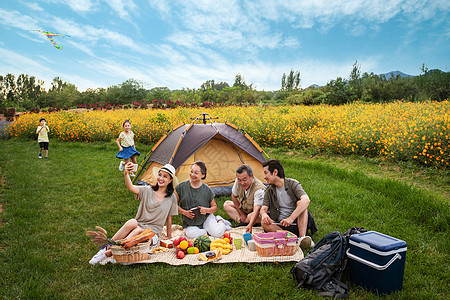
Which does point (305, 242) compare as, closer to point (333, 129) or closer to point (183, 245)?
point (183, 245)

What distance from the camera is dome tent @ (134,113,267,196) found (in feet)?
19.8

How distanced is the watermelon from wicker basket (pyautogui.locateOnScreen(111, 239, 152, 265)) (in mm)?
679

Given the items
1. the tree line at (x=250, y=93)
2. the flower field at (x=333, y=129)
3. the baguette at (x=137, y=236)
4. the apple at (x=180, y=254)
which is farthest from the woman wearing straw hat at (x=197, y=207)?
the tree line at (x=250, y=93)

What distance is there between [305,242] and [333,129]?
6.79m

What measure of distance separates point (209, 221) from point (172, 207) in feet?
2.16

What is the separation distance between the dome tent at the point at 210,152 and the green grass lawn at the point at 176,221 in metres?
0.61

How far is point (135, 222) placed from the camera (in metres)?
3.70

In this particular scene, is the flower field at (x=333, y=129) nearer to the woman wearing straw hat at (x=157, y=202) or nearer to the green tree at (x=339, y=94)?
the woman wearing straw hat at (x=157, y=202)

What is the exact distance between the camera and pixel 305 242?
152 inches

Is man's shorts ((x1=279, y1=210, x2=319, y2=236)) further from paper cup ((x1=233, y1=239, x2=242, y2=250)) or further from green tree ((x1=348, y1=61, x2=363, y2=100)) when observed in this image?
green tree ((x1=348, y1=61, x2=363, y2=100))

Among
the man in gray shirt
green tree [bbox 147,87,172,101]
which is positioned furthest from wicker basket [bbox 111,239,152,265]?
green tree [bbox 147,87,172,101]

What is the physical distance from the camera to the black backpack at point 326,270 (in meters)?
2.96

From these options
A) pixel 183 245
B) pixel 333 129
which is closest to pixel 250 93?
pixel 333 129

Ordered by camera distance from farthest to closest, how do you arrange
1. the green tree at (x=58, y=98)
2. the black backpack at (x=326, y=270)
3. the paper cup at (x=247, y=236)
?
the green tree at (x=58, y=98) < the paper cup at (x=247, y=236) < the black backpack at (x=326, y=270)
